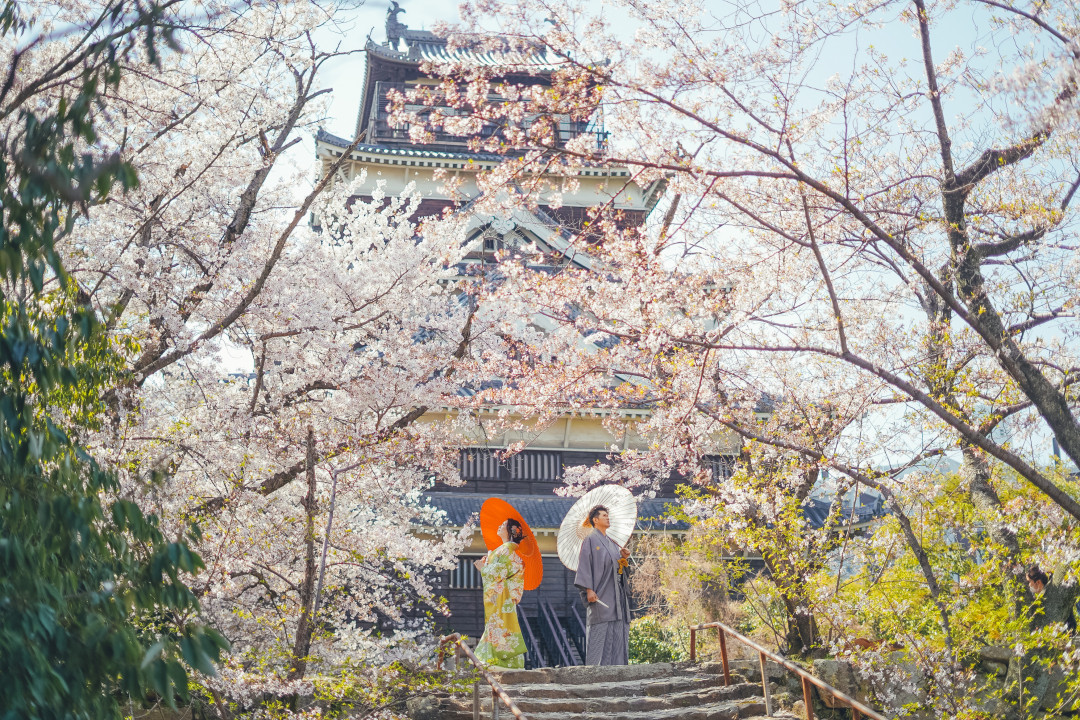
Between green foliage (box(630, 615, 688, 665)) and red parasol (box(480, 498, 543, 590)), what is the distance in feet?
19.5

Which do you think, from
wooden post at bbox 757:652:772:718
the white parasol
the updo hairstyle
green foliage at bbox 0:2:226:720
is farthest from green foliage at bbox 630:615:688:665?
green foliage at bbox 0:2:226:720

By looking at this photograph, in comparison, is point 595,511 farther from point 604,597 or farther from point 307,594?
point 307,594

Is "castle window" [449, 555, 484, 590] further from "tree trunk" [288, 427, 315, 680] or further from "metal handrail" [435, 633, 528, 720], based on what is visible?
"tree trunk" [288, 427, 315, 680]

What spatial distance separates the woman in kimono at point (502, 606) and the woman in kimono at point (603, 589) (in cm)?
70

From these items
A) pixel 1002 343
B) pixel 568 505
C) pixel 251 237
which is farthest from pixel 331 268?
pixel 568 505

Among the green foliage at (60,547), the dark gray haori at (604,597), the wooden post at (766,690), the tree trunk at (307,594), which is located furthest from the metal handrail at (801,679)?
the green foliage at (60,547)

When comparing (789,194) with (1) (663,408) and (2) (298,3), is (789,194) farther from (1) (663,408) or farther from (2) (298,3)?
(2) (298,3)

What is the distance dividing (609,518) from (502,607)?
1555 mm

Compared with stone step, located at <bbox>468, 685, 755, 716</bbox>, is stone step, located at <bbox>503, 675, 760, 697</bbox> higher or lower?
higher

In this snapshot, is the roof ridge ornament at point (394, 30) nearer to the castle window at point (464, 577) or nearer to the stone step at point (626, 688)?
the castle window at point (464, 577)

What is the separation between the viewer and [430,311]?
1013 cm

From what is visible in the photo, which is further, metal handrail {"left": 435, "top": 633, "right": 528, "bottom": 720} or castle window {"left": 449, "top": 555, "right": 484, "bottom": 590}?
castle window {"left": 449, "top": 555, "right": 484, "bottom": 590}

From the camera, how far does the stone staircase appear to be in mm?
7754

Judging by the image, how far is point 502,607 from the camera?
879cm
